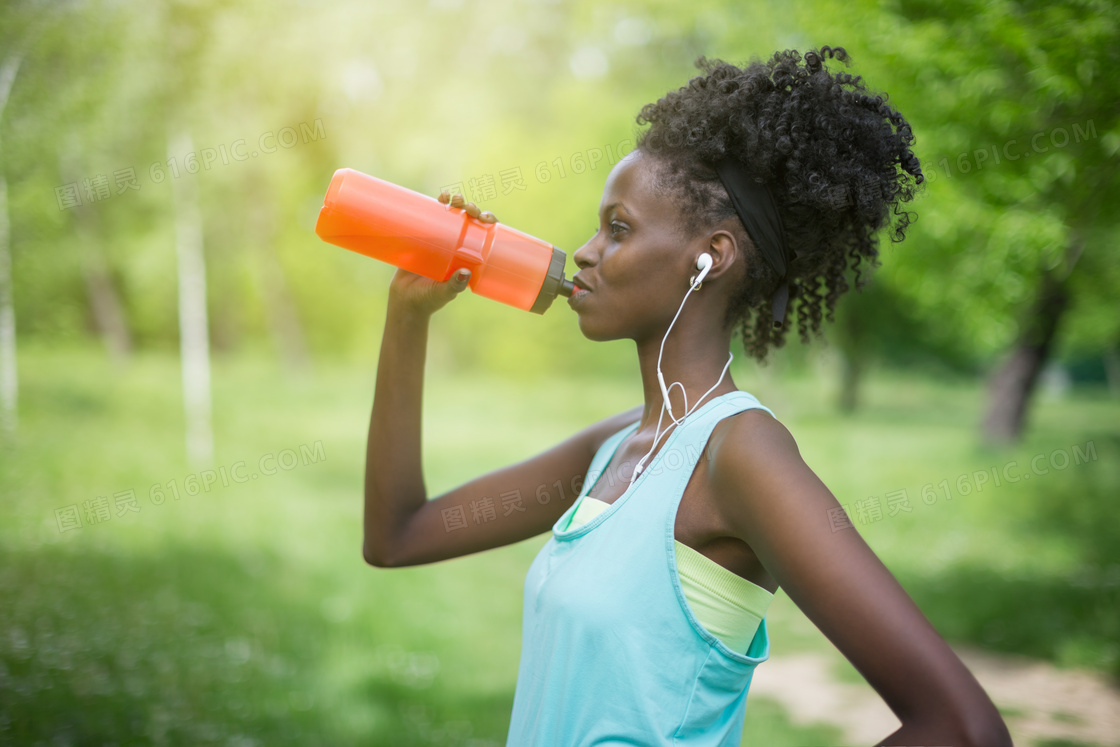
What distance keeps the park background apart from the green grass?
28 millimetres

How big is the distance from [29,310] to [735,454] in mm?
6625

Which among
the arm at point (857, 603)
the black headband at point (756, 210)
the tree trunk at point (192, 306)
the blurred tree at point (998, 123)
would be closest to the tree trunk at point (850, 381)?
the blurred tree at point (998, 123)

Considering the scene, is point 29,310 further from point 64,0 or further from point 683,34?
point 683,34

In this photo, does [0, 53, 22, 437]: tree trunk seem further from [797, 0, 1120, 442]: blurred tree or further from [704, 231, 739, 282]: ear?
[704, 231, 739, 282]: ear

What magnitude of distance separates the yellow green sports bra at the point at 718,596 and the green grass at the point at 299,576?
3028mm

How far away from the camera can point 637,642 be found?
1.24 m

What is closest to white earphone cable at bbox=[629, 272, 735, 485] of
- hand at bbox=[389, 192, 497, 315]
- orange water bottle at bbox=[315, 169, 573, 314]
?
orange water bottle at bbox=[315, 169, 573, 314]

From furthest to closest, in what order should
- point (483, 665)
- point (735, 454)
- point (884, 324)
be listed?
point (884, 324) < point (483, 665) < point (735, 454)

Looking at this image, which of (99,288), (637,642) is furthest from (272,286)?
(637,642)

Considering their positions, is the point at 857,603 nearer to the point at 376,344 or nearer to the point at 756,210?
the point at 756,210

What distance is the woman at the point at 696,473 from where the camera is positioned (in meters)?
1.08

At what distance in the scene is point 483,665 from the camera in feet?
15.9

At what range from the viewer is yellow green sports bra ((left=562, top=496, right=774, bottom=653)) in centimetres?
126

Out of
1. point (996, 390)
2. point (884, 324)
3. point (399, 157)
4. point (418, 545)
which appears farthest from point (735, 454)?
point (884, 324)
